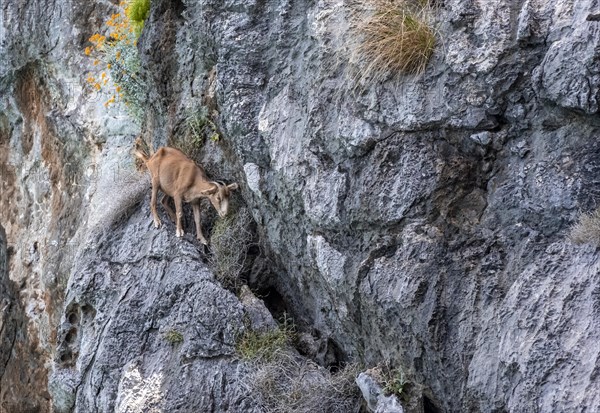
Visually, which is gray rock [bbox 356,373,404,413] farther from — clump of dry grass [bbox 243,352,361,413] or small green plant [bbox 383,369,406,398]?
clump of dry grass [bbox 243,352,361,413]

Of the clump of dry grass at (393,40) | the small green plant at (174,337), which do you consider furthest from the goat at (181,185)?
the clump of dry grass at (393,40)

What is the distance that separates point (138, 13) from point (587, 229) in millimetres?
6459

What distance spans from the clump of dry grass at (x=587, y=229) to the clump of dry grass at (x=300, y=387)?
239cm

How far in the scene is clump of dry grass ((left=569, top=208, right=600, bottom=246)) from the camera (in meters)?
5.54

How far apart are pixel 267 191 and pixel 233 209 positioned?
112cm

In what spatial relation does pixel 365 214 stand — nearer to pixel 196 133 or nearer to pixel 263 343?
pixel 263 343

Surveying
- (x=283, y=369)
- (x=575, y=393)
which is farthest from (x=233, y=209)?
(x=575, y=393)

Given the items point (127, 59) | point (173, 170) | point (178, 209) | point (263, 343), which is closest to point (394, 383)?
point (263, 343)

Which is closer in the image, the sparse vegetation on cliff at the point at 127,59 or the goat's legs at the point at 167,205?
the goat's legs at the point at 167,205

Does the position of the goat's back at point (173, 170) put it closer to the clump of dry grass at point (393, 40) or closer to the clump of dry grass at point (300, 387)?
the clump of dry grass at point (300, 387)

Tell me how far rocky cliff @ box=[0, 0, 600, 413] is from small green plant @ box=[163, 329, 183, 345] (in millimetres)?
70

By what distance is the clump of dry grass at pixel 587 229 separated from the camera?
554cm

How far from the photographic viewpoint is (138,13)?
1041cm

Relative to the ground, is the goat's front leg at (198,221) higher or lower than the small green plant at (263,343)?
higher
